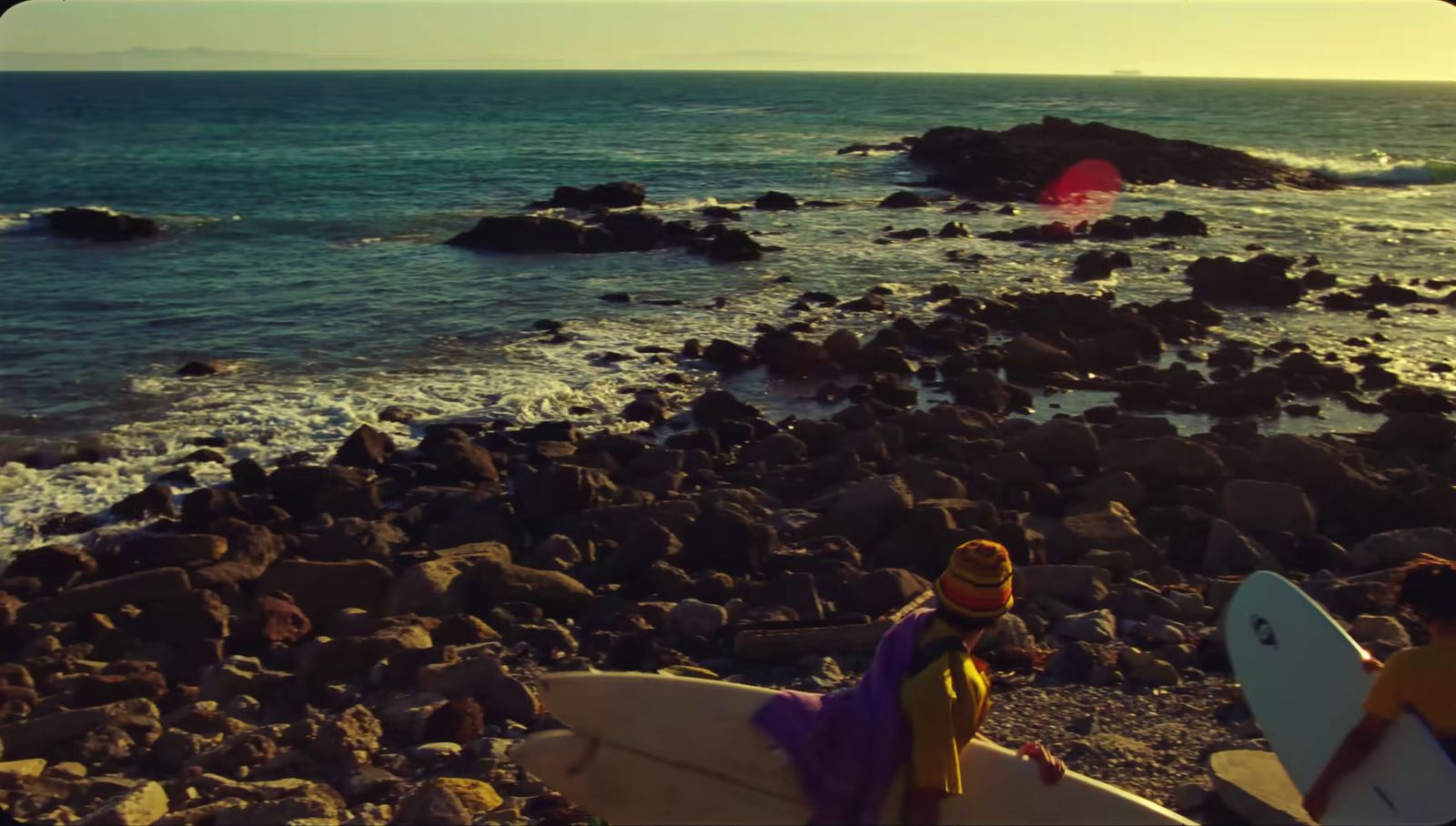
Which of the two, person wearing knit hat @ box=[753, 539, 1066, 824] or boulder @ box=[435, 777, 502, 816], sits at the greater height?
person wearing knit hat @ box=[753, 539, 1066, 824]

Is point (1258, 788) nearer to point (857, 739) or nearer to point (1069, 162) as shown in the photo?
Answer: point (857, 739)

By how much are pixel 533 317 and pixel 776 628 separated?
12857 mm

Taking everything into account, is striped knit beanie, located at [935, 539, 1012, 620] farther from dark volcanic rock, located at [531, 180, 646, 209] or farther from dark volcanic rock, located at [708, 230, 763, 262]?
dark volcanic rock, located at [531, 180, 646, 209]

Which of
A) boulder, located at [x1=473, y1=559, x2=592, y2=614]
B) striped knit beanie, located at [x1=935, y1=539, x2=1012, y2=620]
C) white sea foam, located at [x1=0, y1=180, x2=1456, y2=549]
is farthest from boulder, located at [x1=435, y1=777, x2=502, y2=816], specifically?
white sea foam, located at [x1=0, y1=180, x2=1456, y2=549]

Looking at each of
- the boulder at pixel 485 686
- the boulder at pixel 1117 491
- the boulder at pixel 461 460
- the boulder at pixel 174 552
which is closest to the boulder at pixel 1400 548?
the boulder at pixel 1117 491

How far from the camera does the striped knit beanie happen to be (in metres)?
3.58

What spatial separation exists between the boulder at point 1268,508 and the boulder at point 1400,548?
0.52 m

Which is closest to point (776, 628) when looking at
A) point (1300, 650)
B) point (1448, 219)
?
point (1300, 650)

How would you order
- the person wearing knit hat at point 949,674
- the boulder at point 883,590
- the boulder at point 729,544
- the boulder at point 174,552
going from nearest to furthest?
the person wearing knit hat at point 949,674, the boulder at point 883,590, the boulder at point 729,544, the boulder at point 174,552

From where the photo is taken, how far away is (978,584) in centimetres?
358

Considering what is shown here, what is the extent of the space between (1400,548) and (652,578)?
492 centimetres

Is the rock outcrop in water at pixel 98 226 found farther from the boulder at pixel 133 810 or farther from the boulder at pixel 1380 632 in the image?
the boulder at pixel 1380 632

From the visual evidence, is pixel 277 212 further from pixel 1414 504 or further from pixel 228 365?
pixel 1414 504

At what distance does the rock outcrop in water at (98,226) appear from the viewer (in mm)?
27109
